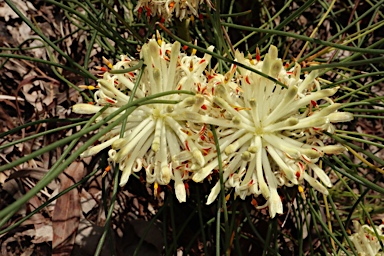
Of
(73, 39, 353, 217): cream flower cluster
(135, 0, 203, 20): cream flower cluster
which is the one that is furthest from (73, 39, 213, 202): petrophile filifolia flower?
(135, 0, 203, 20): cream flower cluster

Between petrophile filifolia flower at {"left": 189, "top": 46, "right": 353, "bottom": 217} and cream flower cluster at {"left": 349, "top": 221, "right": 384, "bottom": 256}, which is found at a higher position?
petrophile filifolia flower at {"left": 189, "top": 46, "right": 353, "bottom": 217}

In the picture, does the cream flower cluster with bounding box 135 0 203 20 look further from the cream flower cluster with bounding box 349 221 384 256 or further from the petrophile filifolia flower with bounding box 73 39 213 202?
the cream flower cluster with bounding box 349 221 384 256

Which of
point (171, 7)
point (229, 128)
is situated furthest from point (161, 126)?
point (171, 7)

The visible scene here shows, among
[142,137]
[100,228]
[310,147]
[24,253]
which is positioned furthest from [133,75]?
[24,253]

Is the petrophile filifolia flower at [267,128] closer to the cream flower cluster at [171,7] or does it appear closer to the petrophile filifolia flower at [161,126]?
the petrophile filifolia flower at [161,126]

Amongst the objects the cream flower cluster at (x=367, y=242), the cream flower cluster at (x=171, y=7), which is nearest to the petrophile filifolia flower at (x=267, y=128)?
the cream flower cluster at (x=171, y=7)

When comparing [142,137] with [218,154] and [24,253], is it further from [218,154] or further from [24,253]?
[24,253]
